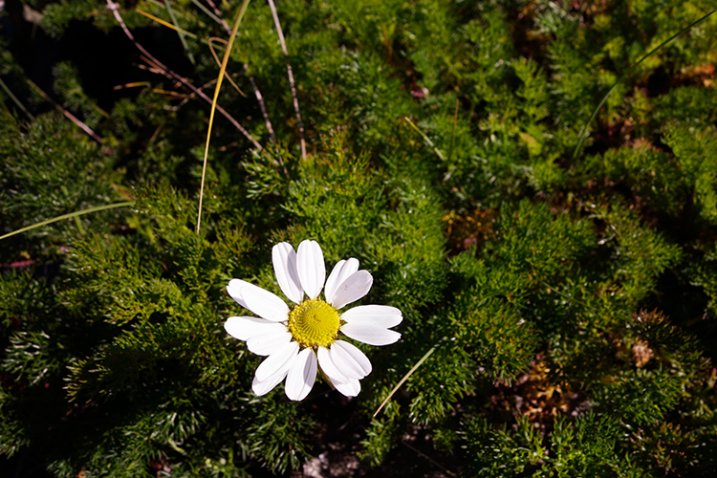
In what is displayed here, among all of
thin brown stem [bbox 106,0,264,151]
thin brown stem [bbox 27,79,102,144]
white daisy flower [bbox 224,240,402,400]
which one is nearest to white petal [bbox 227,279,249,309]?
white daisy flower [bbox 224,240,402,400]

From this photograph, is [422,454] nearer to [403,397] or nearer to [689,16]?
[403,397]

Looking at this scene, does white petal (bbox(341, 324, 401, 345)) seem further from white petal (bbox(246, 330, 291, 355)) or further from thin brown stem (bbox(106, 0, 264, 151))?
thin brown stem (bbox(106, 0, 264, 151))

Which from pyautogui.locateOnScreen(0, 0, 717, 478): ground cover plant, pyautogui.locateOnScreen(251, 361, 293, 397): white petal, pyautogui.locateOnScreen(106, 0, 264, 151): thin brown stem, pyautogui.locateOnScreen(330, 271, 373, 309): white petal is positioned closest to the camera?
pyautogui.locateOnScreen(251, 361, 293, 397): white petal

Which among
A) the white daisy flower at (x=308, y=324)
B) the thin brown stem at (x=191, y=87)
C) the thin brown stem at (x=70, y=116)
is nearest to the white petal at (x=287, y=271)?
the white daisy flower at (x=308, y=324)

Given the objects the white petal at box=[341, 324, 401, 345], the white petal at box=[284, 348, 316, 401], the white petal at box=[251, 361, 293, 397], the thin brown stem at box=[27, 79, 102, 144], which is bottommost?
the thin brown stem at box=[27, 79, 102, 144]

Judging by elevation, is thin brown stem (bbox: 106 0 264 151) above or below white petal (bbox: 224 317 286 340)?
above

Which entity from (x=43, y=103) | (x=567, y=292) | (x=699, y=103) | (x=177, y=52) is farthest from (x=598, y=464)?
(x=43, y=103)
